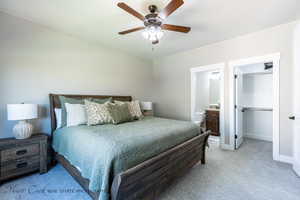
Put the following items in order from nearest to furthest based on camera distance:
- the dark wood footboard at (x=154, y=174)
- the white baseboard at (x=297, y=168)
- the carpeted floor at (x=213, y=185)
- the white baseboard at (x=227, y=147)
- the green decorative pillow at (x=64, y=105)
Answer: the dark wood footboard at (x=154, y=174) → the carpeted floor at (x=213, y=185) → the white baseboard at (x=297, y=168) → the green decorative pillow at (x=64, y=105) → the white baseboard at (x=227, y=147)

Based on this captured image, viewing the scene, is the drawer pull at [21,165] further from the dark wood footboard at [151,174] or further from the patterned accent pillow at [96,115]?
the patterned accent pillow at [96,115]

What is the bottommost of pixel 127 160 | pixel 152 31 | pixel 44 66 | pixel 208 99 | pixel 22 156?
pixel 22 156

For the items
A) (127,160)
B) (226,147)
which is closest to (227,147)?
(226,147)

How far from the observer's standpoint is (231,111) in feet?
10.8

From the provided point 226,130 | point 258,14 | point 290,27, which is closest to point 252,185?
point 226,130

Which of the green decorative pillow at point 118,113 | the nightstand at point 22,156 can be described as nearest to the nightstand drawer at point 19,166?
the nightstand at point 22,156

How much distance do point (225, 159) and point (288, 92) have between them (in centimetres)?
175

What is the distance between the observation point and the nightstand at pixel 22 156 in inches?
77.5

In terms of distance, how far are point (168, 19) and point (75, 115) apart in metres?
2.39

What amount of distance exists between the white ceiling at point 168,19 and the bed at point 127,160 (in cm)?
191

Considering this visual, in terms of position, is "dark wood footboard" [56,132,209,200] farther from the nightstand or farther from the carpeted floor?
the nightstand

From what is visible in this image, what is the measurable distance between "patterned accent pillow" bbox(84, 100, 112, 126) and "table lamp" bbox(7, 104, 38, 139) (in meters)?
0.81

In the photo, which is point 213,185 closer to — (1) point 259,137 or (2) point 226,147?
(2) point 226,147

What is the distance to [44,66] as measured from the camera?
2.71 meters
